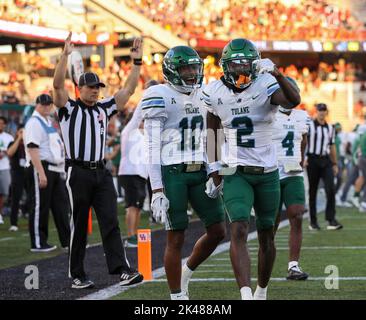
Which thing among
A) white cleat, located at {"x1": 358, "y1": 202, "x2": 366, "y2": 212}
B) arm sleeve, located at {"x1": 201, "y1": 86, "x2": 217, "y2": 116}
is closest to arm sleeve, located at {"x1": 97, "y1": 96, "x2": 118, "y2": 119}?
arm sleeve, located at {"x1": 201, "y1": 86, "x2": 217, "y2": 116}

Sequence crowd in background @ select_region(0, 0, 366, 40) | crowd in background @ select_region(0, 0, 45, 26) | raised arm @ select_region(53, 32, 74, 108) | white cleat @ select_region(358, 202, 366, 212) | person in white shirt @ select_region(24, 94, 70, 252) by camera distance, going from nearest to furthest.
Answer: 1. raised arm @ select_region(53, 32, 74, 108)
2. person in white shirt @ select_region(24, 94, 70, 252)
3. white cleat @ select_region(358, 202, 366, 212)
4. crowd in background @ select_region(0, 0, 45, 26)
5. crowd in background @ select_region(0, 0, 366, 40)

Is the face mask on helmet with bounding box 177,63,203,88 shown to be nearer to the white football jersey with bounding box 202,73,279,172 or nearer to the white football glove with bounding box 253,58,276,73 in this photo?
the white football jersey with bounding box 202,73,279,172

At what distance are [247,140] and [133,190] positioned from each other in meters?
4.93

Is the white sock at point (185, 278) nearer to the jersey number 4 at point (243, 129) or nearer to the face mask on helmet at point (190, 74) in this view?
the jersey number 4 at point (243, 129)

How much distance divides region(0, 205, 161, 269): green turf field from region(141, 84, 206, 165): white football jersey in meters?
3.41

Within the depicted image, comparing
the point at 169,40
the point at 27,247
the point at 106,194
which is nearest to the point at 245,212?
the point at 106,194

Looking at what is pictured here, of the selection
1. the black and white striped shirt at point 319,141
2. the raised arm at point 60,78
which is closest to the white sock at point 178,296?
the raised arm at point 60,78

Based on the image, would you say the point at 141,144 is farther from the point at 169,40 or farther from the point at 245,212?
the point at 169,40

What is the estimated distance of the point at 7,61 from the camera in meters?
23.8

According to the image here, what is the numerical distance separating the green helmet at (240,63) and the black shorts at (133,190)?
4.97m

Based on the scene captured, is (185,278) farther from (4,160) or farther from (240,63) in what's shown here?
(4,160)

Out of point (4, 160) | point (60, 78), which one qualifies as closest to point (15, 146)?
point (4, 160)

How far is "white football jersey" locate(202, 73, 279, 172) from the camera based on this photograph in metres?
5.90
